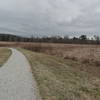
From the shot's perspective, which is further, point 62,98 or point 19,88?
point 19,88

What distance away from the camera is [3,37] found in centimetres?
13725

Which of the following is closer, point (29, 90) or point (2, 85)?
point (29, 90)

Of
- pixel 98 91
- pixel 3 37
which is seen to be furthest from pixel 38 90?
pixel 3 37

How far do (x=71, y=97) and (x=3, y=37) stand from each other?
449 ft

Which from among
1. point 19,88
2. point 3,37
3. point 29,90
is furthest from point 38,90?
point 3,37

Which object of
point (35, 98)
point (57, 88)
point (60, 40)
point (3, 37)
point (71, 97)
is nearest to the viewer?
point (35, 98)

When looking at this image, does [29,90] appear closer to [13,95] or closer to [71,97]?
[13,95]

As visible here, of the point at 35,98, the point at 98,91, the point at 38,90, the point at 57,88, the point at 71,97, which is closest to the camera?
the point at 35,98

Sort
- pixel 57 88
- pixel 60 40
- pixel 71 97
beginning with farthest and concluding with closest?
pixel 60 40 → pixel 57 88 → pixel 71 97

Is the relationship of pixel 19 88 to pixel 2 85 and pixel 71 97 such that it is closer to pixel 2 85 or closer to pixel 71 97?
pixel 2 85

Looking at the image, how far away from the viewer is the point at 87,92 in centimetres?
716

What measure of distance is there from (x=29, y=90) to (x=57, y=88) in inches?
48.3

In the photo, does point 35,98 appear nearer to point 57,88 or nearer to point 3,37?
point 57,88

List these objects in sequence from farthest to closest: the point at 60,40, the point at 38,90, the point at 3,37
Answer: the point at 3,37, the point at 60,40, the point at 38,90
